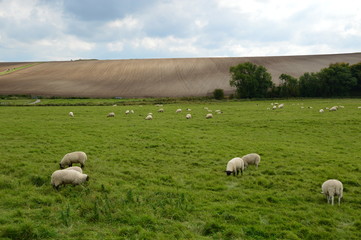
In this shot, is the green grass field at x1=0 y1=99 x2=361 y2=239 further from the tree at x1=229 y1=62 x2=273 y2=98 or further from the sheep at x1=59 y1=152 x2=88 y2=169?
the tree at x1=229 y1=62 x2=273 y2=98

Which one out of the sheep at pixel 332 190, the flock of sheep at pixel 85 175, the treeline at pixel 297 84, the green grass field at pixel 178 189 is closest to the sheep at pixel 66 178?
the flock of sheep at pixel 85 175

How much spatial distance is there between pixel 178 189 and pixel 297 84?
65892 mm

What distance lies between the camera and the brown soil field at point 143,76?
7981 centimetres

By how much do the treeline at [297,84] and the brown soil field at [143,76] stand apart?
12.5m

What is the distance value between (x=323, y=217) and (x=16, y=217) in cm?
947

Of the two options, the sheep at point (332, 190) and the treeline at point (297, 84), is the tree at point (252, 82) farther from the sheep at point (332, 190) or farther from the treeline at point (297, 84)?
the sheep at point (332, 190)

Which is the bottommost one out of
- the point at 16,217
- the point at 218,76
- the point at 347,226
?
the point at 347,226

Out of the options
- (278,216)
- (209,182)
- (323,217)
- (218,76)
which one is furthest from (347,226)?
(218,76)

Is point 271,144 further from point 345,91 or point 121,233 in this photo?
point 345,91

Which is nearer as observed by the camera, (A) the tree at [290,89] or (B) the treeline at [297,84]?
(B) the treeline at [297,84]

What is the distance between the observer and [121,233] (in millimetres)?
7438

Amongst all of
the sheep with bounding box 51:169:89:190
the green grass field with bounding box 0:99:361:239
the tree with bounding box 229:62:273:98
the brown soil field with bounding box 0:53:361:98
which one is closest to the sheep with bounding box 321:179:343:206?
the green grass field with bounding box 0:99:361:239

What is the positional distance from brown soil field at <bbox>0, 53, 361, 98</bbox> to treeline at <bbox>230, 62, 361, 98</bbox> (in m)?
12.5

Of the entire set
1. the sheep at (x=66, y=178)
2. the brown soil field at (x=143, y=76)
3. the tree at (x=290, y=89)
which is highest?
the brown soil field at (x=143, y=76)
